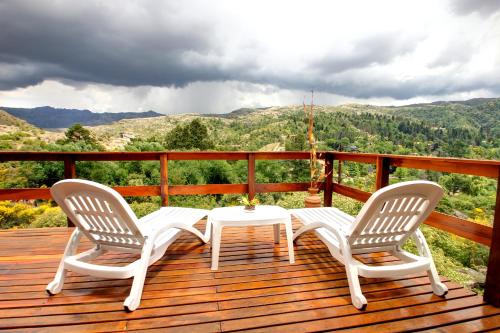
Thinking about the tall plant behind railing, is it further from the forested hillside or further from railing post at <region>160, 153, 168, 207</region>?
railing post at <region>160, 153, 168, 207</region>

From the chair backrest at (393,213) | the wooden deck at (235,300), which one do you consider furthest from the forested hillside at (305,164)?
the wooden deck at (235,300)

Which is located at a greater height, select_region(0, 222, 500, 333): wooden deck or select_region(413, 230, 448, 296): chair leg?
select_region(413, 230, 448, 296): chair leg

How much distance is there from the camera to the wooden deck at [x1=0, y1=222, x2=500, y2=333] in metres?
1.61

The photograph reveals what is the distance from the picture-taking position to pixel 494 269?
1.83 meters

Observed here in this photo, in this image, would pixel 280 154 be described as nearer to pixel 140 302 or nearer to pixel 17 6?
pixel 140 302

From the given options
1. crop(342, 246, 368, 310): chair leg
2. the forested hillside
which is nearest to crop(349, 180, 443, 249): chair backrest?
crop(342, 246, 368, 310): chair leg

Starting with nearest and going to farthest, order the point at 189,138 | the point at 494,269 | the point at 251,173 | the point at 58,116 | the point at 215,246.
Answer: the point at 494,269, the point at 215,246, the point at 251,173, the point at 189,138, the point at 58,116

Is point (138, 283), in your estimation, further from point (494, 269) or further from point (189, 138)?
point (189, 138)

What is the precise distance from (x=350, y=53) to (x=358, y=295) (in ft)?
22.2

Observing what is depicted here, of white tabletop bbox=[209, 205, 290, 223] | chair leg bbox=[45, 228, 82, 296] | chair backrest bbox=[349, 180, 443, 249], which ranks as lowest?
chair leg bbox=[45, 228, 82, 296]

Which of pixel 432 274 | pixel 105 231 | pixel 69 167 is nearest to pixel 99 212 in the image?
pixel 105 231

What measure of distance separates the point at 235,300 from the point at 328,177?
3.00 m

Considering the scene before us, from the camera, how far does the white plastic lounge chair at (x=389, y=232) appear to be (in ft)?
5.93

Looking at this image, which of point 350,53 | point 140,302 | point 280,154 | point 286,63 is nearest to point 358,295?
point 140,302
